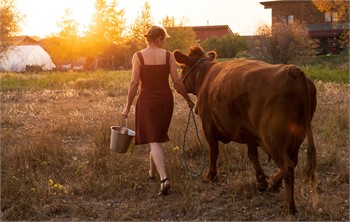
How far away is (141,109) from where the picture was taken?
560 centimetres

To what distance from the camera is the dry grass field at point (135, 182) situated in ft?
15.9

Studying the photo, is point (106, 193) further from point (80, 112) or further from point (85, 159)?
point (80, 112)

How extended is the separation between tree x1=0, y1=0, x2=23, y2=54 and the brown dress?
2691 cm

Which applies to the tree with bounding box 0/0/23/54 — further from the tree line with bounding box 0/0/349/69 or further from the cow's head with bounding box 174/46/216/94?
the cow's head with bounding box 174/46/216/94

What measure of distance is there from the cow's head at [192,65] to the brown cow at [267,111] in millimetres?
651

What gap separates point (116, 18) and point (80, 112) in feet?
125

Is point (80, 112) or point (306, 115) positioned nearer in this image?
point (306, 115)

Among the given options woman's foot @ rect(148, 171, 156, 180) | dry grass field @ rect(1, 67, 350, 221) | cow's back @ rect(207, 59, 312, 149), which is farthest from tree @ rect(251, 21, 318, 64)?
cow's back @ rect(207, 59, 312, 149)

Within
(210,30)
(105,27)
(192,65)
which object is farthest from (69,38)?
(192,65)

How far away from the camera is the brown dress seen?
5.57 meters

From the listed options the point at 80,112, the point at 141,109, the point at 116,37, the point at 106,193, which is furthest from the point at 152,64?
the point at 116,37

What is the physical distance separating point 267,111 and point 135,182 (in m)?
2.01

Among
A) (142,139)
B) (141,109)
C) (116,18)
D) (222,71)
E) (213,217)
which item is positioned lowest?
(213,217)

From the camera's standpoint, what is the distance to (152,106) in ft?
A: 18.2
